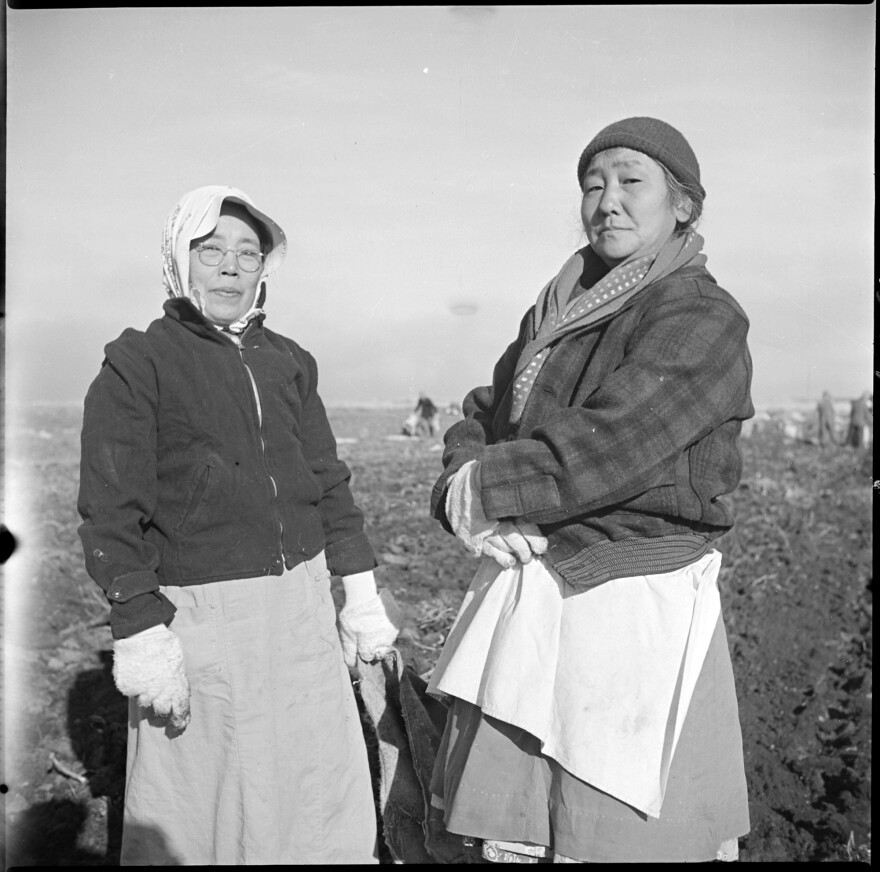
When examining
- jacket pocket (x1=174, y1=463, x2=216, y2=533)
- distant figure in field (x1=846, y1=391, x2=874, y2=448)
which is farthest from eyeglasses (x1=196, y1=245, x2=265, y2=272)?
distant figure in field (x1=846, y1=391, x2=874, y2=448)

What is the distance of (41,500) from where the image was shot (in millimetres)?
6496

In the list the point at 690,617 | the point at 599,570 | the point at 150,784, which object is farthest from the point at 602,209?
the point at 150,784

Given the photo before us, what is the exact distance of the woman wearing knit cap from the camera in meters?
1.73

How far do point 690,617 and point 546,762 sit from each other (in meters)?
0.42

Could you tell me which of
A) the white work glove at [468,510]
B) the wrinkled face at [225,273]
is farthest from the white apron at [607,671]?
the wrinkled face at [225,273]

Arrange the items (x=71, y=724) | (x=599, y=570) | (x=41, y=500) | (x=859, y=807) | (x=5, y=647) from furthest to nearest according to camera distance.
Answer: (x=41, y=500), (x=71, y=724), (x=859, y=807), (x=5, y=647), (x=599, y=570)

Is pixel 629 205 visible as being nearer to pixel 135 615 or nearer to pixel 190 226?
pixel 190 226

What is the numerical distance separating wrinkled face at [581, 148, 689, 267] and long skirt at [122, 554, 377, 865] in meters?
1.07

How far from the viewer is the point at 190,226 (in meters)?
2.10

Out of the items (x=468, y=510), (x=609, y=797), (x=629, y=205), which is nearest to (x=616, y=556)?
(x=468, y=510)

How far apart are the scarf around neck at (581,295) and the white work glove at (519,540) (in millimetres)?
246

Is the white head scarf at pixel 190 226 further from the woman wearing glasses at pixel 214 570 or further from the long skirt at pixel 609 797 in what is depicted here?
the long skirt at pixel 609 797

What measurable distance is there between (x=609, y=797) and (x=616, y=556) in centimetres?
47

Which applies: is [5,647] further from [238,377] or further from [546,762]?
[546,762]
